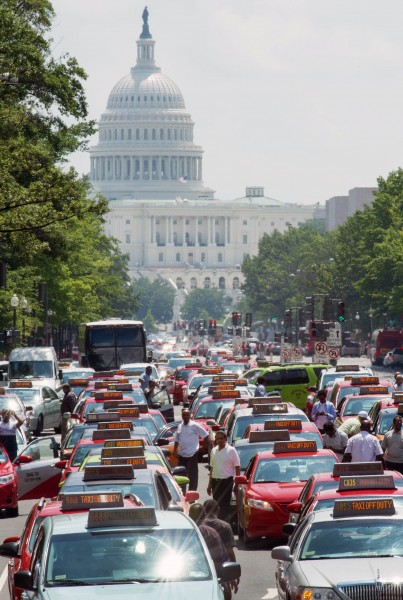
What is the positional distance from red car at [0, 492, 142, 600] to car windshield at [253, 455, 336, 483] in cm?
737

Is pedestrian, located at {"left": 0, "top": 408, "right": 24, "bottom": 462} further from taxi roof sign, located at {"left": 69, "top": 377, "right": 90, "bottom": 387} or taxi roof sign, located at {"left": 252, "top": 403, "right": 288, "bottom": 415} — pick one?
taxi roof sign, located at {"left": 69, "top": 377, "right": 90, "bottom": 387}

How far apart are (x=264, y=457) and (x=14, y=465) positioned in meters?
4.82

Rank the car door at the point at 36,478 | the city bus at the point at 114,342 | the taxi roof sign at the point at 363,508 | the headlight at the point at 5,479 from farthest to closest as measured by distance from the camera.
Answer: the city bus at the point at 114,342, the headlight at the point at 5,479, the car door at the point at 36,478, the taxi roof sign at the point at 363,508

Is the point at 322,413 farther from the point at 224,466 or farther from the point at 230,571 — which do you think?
the point at 230,571

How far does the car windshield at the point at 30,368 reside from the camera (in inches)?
2185

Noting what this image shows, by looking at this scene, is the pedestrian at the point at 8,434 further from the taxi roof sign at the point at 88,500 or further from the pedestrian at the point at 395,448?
the taxi roof sign at the point at 88,500

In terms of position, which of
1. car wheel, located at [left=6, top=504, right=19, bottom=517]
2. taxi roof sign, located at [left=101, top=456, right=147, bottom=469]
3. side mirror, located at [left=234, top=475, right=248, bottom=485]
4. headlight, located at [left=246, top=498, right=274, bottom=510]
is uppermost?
taxi roof sign, located at [left=101, top=456, right=147, bottom=469]

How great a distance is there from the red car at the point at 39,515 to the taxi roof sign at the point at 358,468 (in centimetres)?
329

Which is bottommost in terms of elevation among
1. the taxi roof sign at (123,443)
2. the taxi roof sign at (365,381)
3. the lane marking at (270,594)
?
the lane marking at (270,594)

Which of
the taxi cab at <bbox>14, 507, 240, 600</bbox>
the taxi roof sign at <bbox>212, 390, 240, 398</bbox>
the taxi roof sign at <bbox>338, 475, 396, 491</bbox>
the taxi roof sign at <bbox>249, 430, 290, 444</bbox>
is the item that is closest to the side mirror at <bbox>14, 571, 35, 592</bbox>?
the taxi cab at <bbox>14, 507, 240, 600</bbox>

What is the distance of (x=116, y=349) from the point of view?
63.6 m

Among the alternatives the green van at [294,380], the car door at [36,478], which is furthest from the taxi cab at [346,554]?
the green van at [294,380]

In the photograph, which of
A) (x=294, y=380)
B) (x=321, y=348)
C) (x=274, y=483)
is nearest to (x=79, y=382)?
(x=294, y=380)

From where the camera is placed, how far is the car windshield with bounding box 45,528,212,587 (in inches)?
489
